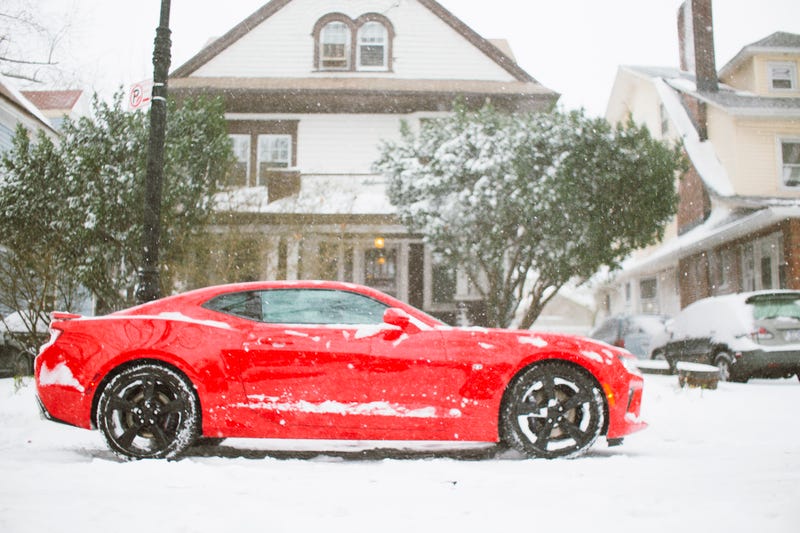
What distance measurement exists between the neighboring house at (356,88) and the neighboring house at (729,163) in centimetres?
588

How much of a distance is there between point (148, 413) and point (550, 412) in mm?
2712

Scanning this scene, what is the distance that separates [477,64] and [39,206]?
12248 mm

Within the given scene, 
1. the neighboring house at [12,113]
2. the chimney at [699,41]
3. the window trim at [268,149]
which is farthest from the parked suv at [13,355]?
the chimney at [699,41]

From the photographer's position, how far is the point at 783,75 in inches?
853

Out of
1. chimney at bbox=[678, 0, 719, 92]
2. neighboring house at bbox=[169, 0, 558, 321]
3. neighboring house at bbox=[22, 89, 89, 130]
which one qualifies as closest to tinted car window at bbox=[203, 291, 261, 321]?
neighboring house at bbox=[169, 0, 558, 321]

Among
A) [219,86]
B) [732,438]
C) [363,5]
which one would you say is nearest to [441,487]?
[732,438]

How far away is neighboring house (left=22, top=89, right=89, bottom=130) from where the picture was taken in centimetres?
2458

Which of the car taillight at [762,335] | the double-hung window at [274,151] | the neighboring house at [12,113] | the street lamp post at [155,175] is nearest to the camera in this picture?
the street lamp post at [155,175]

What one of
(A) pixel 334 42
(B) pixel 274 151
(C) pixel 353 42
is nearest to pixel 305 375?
(B) pixel 274 151

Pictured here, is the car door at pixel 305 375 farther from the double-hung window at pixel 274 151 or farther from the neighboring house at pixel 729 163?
the neighboring house at pixel 729 163

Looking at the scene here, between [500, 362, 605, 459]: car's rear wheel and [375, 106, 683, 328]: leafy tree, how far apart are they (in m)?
8.24

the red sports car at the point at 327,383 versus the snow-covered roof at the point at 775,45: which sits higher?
the snow-covered roof at the point at 775,45

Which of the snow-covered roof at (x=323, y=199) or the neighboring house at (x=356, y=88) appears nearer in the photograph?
the snow-covered roof at (x=323, y=199)

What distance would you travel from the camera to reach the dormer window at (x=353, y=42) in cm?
1959
